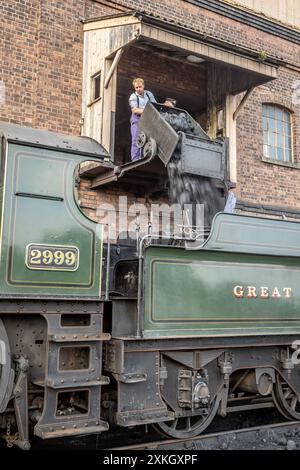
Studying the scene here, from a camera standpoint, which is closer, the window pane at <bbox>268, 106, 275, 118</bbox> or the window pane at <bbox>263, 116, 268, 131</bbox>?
the window pane at <bbox>263, 116, 268, 131</bbox>

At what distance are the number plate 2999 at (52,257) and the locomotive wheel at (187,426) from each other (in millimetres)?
1947

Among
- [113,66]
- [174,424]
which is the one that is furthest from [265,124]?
[174,424]

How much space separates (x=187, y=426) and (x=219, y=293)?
1492 millimetres

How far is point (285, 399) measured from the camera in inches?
243

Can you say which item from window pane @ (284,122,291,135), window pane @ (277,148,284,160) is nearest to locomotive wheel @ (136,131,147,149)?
window pane @ (277,148,284,160)

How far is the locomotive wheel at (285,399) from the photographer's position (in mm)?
6113

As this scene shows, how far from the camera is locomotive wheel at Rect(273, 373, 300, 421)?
6.11m

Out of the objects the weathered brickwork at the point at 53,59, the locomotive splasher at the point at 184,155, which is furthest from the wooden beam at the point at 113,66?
the locomotive splasher at the point at 184,155

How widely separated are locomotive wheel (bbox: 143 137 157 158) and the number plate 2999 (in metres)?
2.43

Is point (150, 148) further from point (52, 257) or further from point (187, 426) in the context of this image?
point (187, 426)

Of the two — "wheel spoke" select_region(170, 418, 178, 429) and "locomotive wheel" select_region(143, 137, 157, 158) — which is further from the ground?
"locomotive wheel" select_region(143, 137, 157, 158)

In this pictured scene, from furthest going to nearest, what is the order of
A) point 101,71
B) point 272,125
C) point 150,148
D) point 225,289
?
point 272,125 < point 101,71 < point 150,148 < point 225,289

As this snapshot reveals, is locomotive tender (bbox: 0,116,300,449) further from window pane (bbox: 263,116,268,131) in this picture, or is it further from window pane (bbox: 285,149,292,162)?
window pane (bbox: 285,149,292,162)

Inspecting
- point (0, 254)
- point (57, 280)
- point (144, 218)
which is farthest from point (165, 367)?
point (144, 218)
